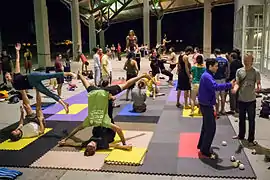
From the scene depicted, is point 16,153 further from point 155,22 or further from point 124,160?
point 155,22

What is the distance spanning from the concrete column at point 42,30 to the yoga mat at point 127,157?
16.7 metres

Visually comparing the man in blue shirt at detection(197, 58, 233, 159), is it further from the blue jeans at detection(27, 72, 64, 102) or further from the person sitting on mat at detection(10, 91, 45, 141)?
the person sitting on mat at detection(10, 91, 45, 141)

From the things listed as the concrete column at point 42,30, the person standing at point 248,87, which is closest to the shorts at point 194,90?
the person standing at point 248,87

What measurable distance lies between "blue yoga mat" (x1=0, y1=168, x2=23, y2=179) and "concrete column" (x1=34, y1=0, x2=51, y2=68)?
16.9m

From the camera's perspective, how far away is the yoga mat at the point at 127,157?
583 cm

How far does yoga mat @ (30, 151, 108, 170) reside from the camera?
5.79m

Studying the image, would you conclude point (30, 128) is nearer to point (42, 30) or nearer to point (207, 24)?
point (42, 30)

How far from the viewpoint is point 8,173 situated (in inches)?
212

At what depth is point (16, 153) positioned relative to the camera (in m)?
6.51

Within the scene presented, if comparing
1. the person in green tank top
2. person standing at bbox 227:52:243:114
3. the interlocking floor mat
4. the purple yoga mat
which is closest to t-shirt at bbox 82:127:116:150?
the interlocking floor mat

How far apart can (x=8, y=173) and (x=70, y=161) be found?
1.08 metres

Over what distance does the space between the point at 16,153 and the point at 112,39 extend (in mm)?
39134

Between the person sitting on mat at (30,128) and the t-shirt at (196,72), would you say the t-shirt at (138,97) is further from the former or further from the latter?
the person sitting on mat at (30,128)

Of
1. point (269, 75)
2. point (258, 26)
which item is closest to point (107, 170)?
point (269, 75)
